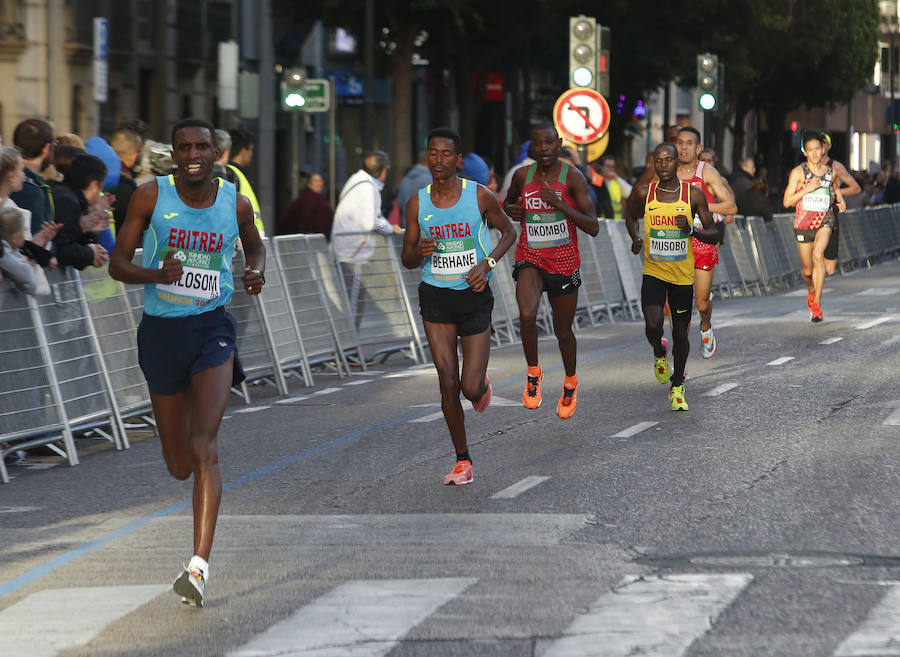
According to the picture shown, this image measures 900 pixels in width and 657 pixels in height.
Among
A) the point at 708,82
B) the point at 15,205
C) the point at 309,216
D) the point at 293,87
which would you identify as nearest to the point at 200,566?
the point at 15,205

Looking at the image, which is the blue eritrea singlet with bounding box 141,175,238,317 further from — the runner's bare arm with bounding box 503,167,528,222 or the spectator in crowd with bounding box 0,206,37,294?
the runner's bare arm with bounding box 503,167,528,222

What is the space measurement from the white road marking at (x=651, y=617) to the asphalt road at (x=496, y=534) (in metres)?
0.02

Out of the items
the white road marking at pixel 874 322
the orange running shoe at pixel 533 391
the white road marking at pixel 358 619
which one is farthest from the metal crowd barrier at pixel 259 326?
the white road marking at pixel 358 619

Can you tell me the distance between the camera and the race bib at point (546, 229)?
13023 millimetres

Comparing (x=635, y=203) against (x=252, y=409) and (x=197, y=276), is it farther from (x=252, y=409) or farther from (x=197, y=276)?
(x=197, y=276)

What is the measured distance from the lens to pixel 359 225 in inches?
731

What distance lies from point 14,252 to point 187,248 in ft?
11.8

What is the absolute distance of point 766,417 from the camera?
519 inches

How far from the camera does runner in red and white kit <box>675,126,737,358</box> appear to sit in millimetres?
15844

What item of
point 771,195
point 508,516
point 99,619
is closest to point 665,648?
point 99,619

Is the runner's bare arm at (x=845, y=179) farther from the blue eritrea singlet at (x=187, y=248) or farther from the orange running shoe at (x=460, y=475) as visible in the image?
the blue eritrea singlet at (x=187, y=248)

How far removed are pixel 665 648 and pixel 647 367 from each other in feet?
35.2

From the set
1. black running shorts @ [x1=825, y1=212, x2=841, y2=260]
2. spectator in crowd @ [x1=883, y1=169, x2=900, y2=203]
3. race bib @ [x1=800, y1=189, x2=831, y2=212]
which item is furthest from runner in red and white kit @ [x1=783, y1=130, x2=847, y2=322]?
spectator in crowd @ [x1=883, y1=169, x2=900, y2=203]

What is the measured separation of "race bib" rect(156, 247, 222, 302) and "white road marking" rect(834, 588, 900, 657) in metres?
2.76
